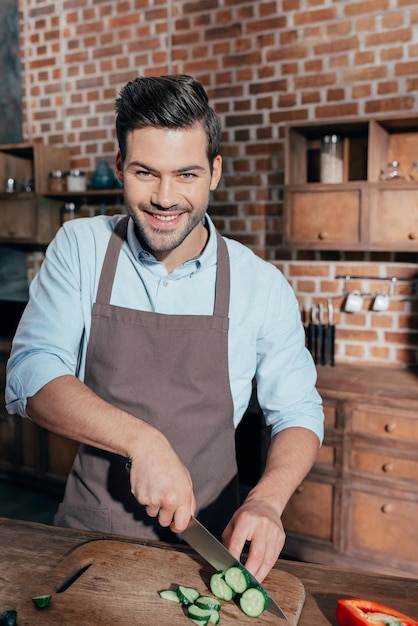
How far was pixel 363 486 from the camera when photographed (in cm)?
294

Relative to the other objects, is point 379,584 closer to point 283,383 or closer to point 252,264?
point 283,383

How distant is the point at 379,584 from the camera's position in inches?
49.3

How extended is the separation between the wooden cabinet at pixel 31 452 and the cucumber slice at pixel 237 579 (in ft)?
8.80

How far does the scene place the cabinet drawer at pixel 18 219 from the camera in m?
4.07

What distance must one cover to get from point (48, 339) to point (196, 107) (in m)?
0.68

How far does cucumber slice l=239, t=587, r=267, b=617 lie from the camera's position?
1.14 m

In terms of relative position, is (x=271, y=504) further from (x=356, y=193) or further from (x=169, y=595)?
(x=356, y=193)

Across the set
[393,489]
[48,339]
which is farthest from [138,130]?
[393,489]

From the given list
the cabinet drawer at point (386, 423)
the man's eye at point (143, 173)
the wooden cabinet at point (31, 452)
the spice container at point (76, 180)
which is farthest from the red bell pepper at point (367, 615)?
the spice container at point (76, 180)

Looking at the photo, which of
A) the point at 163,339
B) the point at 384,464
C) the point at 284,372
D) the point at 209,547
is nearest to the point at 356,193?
the point at 384,464

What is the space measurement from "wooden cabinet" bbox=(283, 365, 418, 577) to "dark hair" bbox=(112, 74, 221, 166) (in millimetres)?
1820

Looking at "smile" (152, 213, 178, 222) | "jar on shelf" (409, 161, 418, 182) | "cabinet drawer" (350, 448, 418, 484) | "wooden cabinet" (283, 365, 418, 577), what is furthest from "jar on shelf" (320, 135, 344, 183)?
"smile" (152, 213, 178, 222)

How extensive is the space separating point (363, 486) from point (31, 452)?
6.94ft

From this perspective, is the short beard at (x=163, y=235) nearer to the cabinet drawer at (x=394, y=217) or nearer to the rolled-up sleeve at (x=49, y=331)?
the rolled-up sleeve at (x=49, y=331)
